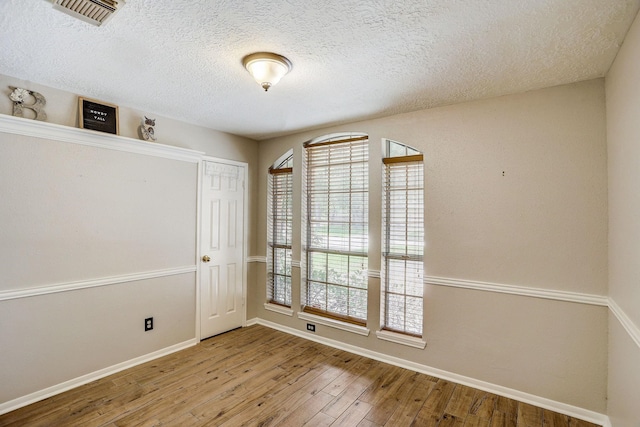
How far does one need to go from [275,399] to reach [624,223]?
2.68m

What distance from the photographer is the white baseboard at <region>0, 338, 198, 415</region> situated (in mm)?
2316

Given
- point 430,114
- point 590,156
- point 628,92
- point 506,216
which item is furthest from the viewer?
point 430,114

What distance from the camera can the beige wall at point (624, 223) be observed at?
5.18 ft

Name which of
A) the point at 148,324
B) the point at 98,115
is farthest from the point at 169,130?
the point at 148,324

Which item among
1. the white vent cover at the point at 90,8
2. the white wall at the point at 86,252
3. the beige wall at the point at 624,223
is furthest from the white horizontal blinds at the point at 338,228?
the white vent cover at the point at 90,8

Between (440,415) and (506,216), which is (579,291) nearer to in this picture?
(506,216)

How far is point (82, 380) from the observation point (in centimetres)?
266

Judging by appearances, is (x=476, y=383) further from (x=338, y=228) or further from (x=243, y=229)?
(x=243, y=229)

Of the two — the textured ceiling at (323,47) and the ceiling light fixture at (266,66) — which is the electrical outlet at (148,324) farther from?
the ceiling light fixture at (266,66)

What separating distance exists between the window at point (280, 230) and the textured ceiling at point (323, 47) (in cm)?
144

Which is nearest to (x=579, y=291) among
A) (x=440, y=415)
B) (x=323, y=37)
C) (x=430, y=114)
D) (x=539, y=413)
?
(x=539, y=413)

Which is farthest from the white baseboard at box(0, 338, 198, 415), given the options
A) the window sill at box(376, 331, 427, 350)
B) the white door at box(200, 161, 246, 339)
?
the window sill at box(376, 331, 427, 350)

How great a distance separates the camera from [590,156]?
2.25 m

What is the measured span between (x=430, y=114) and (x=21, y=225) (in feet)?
11.7
